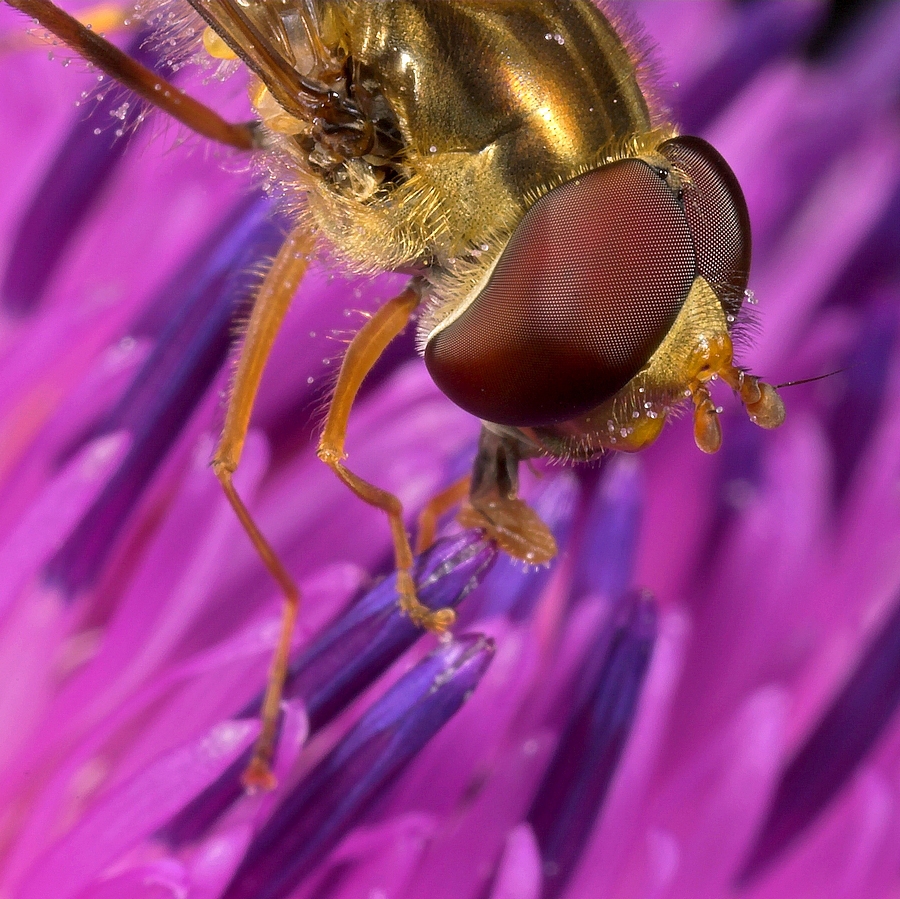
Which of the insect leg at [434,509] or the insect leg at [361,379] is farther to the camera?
the insect leg at [434,509]

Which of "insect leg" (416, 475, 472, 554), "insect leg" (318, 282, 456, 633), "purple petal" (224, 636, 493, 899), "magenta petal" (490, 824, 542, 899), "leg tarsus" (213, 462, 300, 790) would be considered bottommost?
"magenta petal" (490, 824, 542, 899)

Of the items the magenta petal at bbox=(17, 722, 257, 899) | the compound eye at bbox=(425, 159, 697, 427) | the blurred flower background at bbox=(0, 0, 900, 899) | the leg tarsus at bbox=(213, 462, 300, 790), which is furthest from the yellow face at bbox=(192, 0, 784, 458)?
the magenta petal at bbox=(17, 722, 257, 899)

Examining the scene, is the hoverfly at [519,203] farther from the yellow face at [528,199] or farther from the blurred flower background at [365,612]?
the blurred flower background at [365,612]

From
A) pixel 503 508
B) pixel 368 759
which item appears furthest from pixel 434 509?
pixel 368 759

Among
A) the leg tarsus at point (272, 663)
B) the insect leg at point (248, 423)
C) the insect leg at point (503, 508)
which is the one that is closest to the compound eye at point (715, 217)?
the insect leg at point (503, 508)

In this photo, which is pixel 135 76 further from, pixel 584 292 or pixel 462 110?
pixel 584 292

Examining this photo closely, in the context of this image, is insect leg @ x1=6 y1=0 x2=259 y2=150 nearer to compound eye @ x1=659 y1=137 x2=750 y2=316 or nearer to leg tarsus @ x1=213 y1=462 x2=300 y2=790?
leg tarsus @ x1=213 y1=462 x2=300 y2=790

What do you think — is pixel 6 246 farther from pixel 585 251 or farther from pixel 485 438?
pixel 585 251

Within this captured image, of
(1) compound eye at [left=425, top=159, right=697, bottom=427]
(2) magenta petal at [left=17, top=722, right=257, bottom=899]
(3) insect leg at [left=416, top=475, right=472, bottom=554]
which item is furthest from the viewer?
(3) insect leg at [left=416, top=475, right=472, bottom=554]
